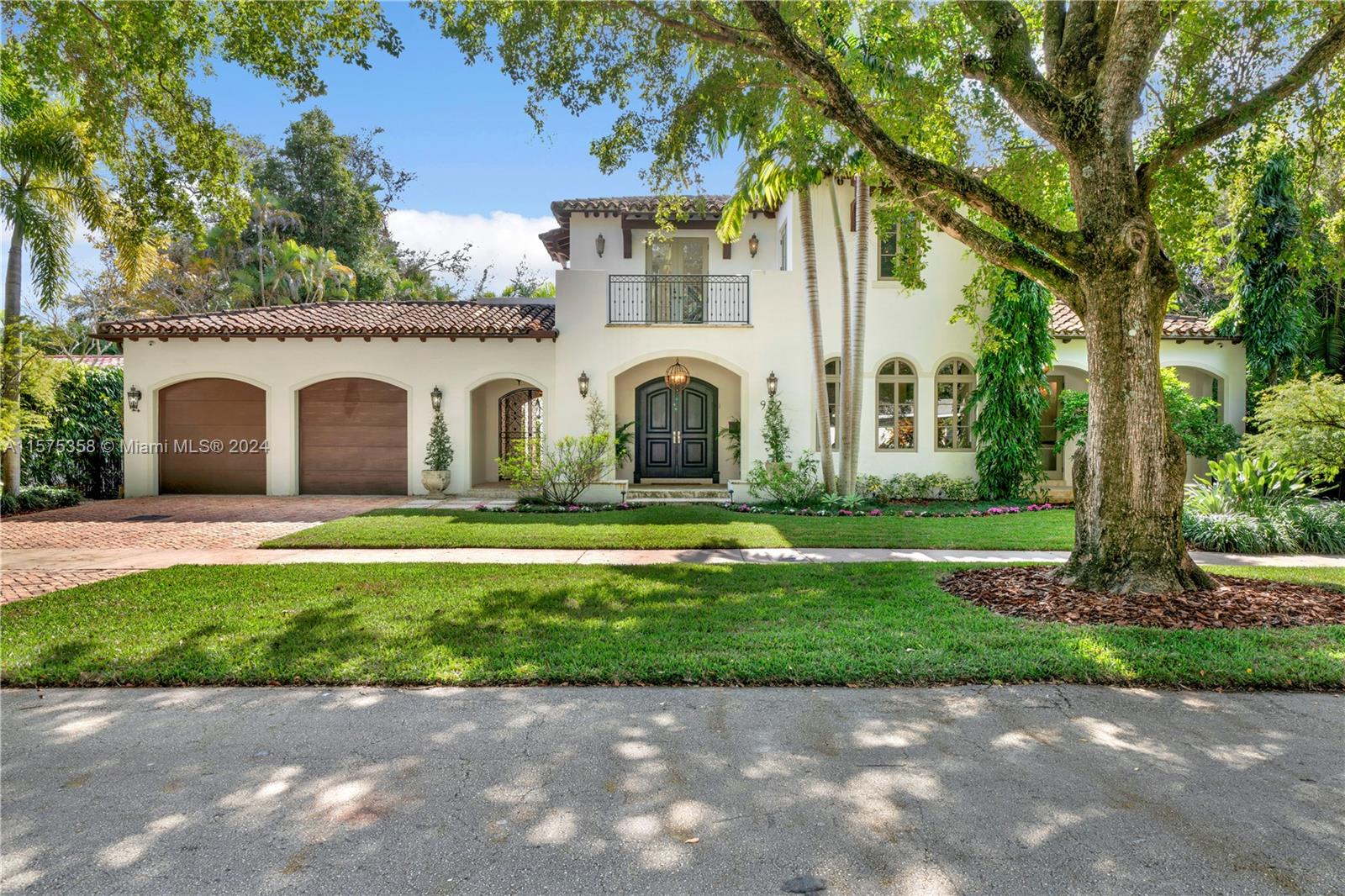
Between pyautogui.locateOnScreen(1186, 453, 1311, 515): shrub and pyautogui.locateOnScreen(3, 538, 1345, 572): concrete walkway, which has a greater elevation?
pyautogui.locateOnScreen(1186, 453, 1311, 515): shrub

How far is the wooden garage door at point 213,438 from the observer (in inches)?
638

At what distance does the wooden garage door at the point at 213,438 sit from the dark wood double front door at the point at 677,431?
28.8ft

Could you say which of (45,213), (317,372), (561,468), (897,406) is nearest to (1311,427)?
(897,406)

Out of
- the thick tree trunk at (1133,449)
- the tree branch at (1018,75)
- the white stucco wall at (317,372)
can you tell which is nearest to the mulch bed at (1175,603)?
the thick tree trunk at (1133,449)

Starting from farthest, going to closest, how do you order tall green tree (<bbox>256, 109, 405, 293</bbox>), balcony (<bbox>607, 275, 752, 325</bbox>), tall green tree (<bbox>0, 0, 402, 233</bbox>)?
tall green tree (<bbox>256, 109, 405, 293</bbox>) → balcony (<bbox>607, 275, 752, 325</bbox>) → tall green tree (<bbox>0, 0, 402, 233</bbox>)

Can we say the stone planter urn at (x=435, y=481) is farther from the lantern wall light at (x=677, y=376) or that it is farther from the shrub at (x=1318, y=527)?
the shrub at (x=1318, y=527)

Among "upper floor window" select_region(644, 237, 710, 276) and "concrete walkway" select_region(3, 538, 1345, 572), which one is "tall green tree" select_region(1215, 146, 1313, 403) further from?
"upper floor window" select_region(644, 237, 710, 276)

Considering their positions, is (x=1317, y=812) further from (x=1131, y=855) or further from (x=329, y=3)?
(x=329, y=3)

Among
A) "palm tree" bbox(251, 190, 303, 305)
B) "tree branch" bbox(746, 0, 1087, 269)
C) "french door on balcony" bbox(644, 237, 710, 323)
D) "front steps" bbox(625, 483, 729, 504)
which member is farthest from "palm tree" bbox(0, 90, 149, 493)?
"palm tree" bbox(251, 190, 303, 305)

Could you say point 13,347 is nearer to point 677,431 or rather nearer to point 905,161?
point 677,431

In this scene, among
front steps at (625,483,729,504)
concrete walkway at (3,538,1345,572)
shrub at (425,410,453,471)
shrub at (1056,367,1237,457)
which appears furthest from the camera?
shrub at (425,410,453,471)

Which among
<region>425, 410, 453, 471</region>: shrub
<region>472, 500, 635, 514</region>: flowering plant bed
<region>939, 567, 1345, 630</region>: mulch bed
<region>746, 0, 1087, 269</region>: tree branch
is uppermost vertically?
<region>746, 0, 1087, 269</region>: tree branch

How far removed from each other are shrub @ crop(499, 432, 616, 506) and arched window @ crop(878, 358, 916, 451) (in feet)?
20.0

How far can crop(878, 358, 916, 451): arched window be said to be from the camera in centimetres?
1561
